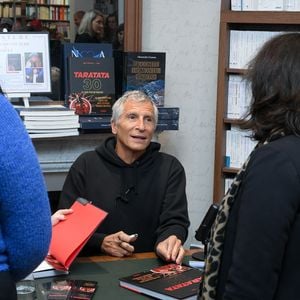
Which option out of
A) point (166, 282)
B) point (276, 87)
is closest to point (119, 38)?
point (166, 282)

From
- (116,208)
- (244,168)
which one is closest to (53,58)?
(116,208)

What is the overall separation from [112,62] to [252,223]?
2.35 meters

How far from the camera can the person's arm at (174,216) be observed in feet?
8.14

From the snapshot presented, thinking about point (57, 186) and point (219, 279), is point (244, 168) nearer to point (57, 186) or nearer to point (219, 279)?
point (219, 279)

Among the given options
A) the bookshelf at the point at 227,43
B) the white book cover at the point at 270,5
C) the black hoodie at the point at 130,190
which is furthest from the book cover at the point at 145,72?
the black hoodie at the point at 130,190

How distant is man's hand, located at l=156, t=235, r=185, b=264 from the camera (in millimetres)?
2342

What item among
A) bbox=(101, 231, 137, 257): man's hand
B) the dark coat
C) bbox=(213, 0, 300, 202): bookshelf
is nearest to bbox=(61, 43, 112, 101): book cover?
bbox=(213, 0, 300, 202): bookshelf

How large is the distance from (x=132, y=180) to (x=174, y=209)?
24 cm

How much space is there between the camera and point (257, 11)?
3617 mm

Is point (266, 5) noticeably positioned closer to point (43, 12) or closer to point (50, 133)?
point (43, 12)

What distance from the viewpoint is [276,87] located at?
146 cm

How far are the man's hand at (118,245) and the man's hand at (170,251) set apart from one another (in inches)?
4.1

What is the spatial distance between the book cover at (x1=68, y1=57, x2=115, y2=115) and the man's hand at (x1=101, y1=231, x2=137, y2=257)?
1.19 metres

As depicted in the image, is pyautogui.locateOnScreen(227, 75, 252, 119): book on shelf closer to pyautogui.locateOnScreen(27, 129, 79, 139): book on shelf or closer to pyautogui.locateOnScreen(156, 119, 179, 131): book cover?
pyautogui.locateOnScreen(156, 119, 179, 131): book cover
